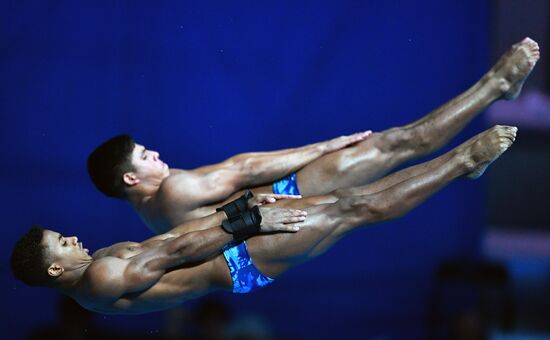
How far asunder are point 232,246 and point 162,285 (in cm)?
35

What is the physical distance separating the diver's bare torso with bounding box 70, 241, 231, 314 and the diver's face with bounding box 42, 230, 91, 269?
3.9 inches

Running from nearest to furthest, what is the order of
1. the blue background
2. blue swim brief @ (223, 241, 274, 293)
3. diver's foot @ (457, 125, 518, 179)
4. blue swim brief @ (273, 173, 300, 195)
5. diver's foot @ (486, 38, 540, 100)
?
diver's foot @ (457, 125, 518, 179), blue swim brief @ (223, 241, 274, 293), diver's foot @ (486, 38, 540, 100), blue swim brief @ (273, 173, 300, 195), the blue background

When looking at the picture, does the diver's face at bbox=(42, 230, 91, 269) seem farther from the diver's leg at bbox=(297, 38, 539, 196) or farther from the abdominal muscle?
the diver's leg at bbox=(297, 38, 539, 196)

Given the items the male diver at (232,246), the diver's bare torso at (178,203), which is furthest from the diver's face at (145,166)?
the male diver at (232,246)

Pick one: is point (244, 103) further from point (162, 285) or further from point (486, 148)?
point (486, 148)

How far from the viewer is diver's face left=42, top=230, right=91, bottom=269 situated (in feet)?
14.9

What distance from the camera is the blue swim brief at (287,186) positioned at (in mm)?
4930

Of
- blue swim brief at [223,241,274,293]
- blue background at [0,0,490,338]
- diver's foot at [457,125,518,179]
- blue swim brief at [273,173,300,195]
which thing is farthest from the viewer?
blue background at [0,0,490,338]

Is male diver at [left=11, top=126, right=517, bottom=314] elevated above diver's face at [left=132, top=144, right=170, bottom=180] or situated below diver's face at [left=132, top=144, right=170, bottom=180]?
below

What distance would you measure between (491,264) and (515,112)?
3.19 feet

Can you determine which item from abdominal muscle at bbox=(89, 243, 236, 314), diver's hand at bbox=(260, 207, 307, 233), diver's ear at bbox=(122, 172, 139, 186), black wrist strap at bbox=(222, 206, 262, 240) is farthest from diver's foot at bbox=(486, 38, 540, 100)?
diver's ear at bbox=(122, 172, 139, 186)

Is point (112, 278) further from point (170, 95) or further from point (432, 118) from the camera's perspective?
point (170, 95)

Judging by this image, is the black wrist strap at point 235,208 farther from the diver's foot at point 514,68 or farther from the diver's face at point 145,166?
the diver's foot at point 514,68

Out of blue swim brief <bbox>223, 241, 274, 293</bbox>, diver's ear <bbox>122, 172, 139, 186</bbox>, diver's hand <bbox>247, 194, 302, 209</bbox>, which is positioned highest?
diver's ear <bbox>122, 172, 139, 186</bbox>
